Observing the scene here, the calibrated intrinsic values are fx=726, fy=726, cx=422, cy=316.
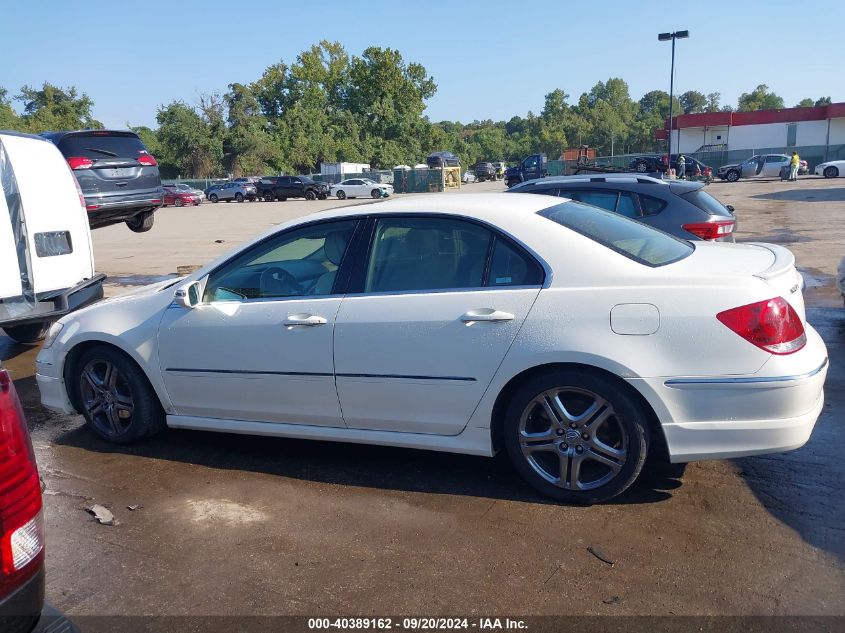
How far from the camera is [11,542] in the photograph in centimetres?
186

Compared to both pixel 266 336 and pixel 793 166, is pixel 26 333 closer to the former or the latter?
pixel 266 336

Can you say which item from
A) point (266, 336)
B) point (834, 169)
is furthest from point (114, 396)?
point (834, 169)

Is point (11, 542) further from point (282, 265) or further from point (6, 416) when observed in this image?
point (282, 265)

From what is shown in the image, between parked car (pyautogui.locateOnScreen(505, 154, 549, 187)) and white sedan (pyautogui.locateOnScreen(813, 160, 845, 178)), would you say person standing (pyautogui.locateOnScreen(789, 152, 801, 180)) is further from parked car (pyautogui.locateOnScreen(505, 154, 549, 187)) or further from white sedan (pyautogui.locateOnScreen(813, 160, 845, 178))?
parked car (pyautogui.locateOnScreen(505, 154, 549, 187))

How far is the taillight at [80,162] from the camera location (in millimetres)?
10391

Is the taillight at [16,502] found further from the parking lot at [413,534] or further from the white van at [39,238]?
the white van at [39,238]

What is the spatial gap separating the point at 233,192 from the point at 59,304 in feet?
153

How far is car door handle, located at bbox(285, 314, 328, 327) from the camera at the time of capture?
13.3 ft

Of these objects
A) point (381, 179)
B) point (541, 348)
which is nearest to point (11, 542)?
point (541, 348)

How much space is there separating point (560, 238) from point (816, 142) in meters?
68.5

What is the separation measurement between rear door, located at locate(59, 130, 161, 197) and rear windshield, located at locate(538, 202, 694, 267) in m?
8.49

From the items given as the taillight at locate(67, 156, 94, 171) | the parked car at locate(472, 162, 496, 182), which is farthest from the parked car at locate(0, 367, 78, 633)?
the parked car at locate(472, 162, 496, 182)

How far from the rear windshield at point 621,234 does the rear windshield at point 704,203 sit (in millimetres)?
3402

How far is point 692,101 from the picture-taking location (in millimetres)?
176125
